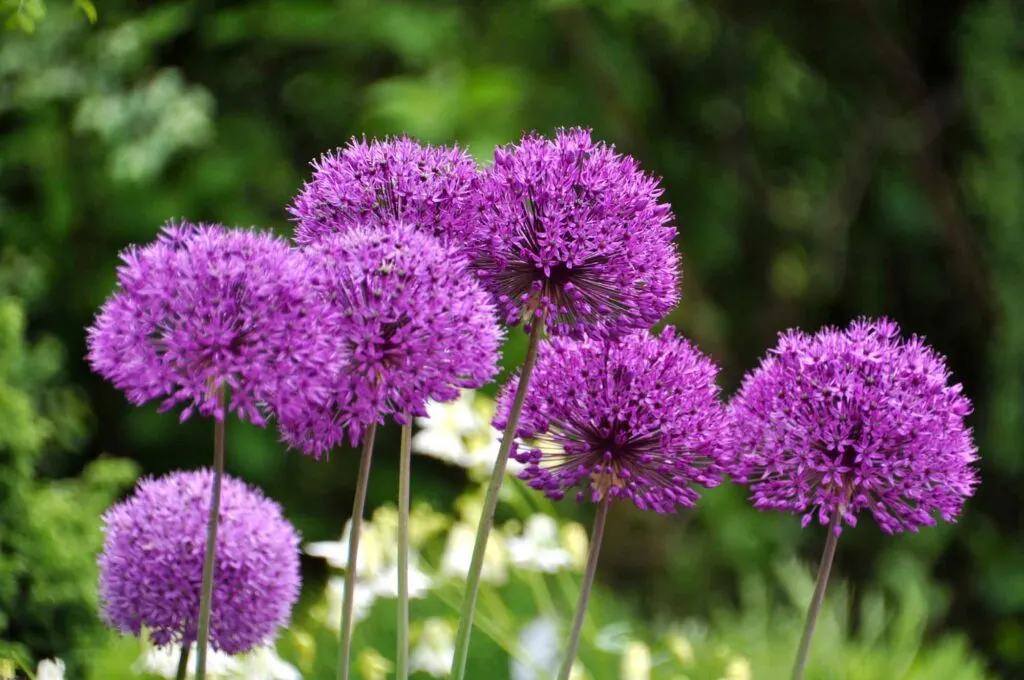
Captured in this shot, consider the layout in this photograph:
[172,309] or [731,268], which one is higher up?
[731,268]

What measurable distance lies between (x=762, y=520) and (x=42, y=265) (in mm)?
2956

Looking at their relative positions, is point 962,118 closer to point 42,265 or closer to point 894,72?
point 894,72

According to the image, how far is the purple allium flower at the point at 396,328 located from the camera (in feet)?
3.75

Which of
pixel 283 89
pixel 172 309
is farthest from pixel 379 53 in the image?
pixel 172 309

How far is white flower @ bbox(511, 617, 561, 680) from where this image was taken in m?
2.38

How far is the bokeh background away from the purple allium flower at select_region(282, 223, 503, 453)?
63.8 inches

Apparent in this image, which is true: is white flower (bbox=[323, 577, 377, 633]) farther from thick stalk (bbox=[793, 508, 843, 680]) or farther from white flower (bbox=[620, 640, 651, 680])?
thick stalk (bbox=[793, 508, 843, 680])

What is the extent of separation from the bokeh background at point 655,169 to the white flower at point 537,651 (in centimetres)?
98

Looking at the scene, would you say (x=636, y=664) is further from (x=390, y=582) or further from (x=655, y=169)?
(x=655, y=169)

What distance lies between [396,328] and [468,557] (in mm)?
1472

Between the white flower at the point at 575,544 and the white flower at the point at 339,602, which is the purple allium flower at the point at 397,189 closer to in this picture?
the white flower at the point at 339,602

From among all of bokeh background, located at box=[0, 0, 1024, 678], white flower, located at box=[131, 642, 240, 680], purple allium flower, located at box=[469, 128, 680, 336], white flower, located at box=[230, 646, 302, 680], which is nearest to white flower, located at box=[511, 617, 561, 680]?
white flower, located at box=[230, 646, 302, 680]

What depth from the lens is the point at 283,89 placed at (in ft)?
14.3

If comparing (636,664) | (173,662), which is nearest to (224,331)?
(173,662)
